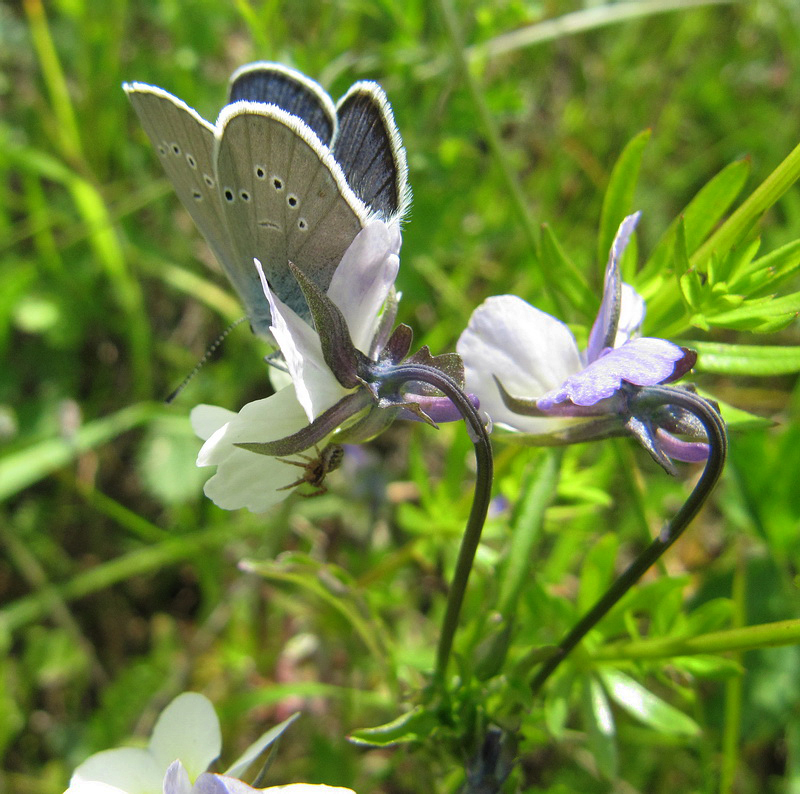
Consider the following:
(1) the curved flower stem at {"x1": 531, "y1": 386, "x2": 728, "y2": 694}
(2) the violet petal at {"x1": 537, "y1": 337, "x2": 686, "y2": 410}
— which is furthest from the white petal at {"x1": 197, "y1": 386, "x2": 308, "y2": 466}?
(1) the curved flower stem at {"x1": 531, "y1": 386, "x2": 728, "y2": 694}

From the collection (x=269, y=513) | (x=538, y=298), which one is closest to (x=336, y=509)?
(x=269, y=513)

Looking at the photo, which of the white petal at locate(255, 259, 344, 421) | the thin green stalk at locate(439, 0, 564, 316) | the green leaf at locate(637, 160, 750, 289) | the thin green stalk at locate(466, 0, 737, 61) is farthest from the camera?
the thin green stalk at locate(466, 0, 737, 61)

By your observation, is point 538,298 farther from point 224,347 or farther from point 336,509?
point 224,347

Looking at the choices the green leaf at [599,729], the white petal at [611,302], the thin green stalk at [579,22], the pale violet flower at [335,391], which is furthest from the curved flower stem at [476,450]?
the thin green stalk at [579,22]

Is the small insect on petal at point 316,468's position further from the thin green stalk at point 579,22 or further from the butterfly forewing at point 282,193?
the thin green stalk at point 579,22

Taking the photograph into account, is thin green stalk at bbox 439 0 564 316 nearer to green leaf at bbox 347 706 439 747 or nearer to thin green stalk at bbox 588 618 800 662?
thin green stalk at bbox 588 618 800 662
